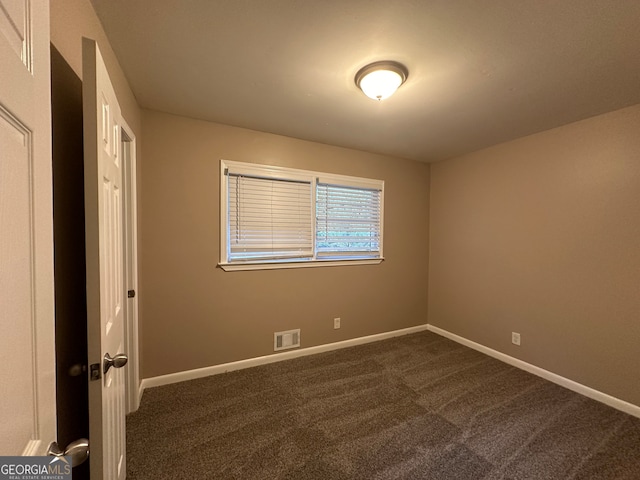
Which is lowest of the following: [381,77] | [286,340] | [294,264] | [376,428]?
[376,428]

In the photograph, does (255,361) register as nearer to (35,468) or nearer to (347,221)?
(347,221)

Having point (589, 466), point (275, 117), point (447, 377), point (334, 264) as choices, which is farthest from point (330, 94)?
point (589, 466)

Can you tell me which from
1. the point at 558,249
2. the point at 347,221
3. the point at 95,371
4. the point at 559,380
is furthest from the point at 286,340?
the point at 558,249

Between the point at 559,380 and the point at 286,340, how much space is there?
2.61 m

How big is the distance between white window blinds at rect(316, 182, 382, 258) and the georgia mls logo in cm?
258

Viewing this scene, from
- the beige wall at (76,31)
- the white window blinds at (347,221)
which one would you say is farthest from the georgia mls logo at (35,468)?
the white window blinds at (347,221)

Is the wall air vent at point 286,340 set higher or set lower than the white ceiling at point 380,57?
lower

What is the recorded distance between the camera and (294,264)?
292 centimetres

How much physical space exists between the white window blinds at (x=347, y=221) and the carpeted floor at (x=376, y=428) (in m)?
1.30

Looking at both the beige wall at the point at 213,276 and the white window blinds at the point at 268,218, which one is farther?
the white window blinds at the point at 268,218

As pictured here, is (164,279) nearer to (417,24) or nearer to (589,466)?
(417,24)

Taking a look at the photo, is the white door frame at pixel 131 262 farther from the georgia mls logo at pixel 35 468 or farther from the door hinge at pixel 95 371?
the georgia mls logo at pixel 35 468

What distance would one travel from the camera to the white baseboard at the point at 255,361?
2381mm

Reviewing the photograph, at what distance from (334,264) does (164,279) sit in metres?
1.73
